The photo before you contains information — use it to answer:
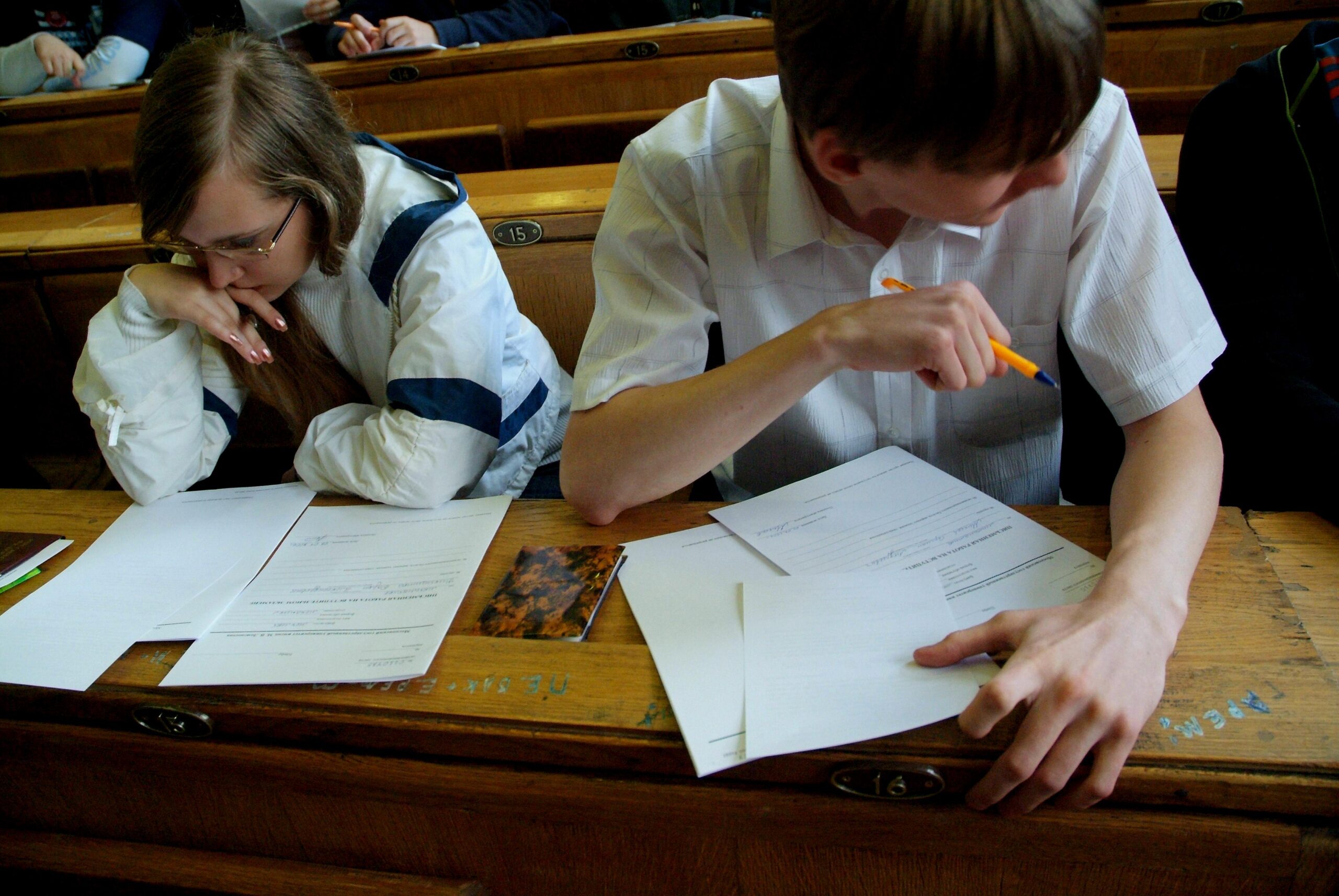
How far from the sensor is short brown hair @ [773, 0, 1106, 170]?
0.57 meters

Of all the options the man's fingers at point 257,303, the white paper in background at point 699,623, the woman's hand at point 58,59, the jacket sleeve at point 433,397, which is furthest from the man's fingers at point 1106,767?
the woman's hand at point 58,59

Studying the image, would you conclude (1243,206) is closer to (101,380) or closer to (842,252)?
(842,252)

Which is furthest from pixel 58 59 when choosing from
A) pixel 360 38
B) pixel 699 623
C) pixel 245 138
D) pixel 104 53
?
pixel 699 623

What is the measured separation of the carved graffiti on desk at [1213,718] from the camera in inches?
23.8

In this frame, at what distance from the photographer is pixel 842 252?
958 mm

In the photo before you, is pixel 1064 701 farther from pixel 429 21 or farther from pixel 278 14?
pixel 278 14

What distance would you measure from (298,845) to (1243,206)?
52.6 inches

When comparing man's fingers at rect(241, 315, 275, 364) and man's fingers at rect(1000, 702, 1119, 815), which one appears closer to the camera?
man's fingers at rect(1000, 702, 1119, 815)

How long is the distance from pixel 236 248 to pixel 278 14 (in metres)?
2.32

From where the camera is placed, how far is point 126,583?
917mm

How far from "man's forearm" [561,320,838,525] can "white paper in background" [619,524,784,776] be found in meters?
0.07

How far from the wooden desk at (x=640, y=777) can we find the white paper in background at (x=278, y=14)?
8.68 feet

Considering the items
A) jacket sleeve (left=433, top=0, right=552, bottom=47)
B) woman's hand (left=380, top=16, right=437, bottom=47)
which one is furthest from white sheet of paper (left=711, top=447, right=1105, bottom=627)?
jacket sleeve (left=433, top=0, right=552, bottom=47)

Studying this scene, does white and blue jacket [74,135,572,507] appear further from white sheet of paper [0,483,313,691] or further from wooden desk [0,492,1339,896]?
wooden desk [0,492,1339,896]
